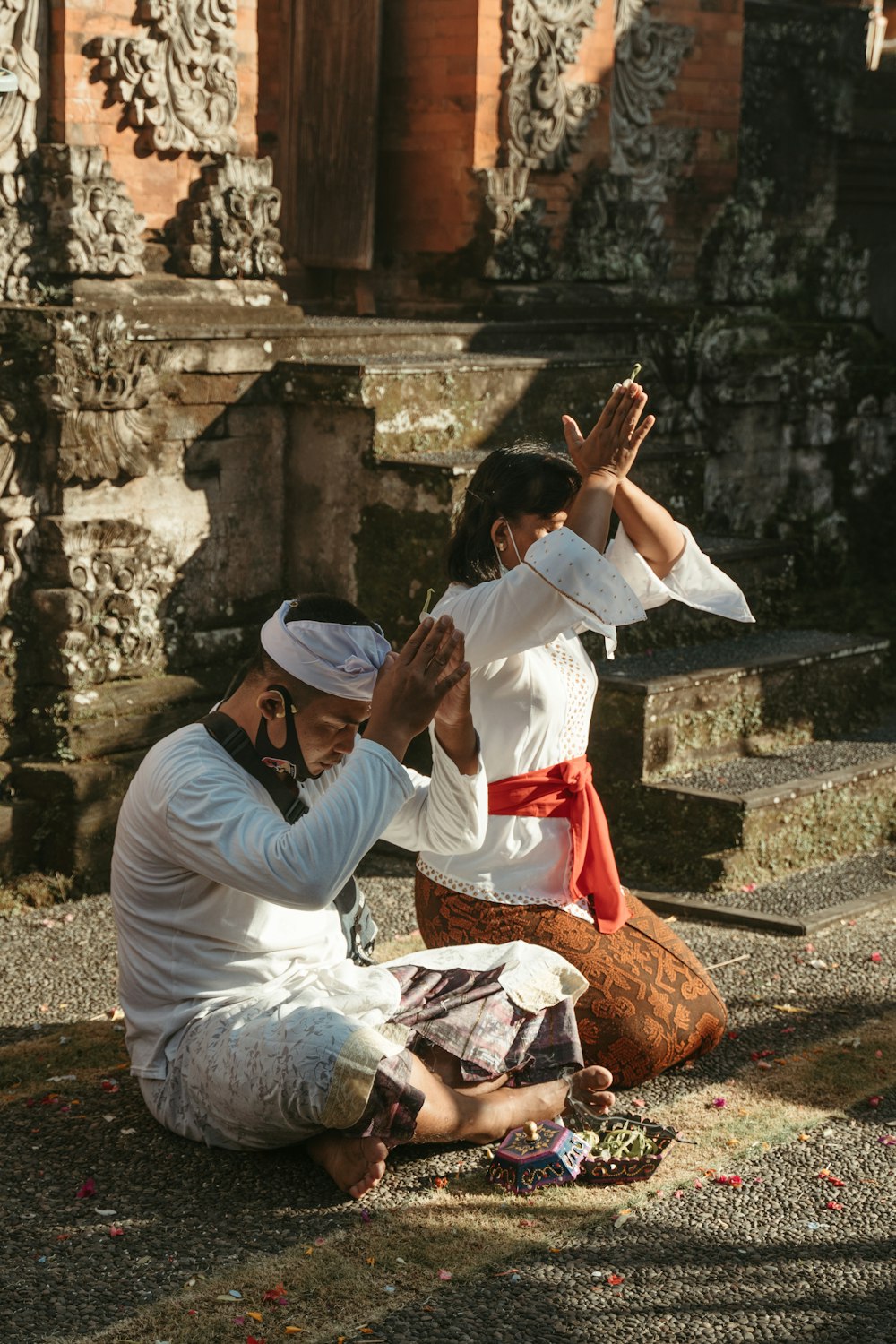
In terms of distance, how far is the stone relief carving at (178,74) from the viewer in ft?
21.7

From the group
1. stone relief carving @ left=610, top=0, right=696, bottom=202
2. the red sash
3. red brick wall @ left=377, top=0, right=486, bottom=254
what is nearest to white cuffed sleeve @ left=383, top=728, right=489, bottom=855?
the red sash

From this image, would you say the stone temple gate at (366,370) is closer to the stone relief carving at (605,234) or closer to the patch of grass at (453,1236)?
the stone relief carving at (605,234)

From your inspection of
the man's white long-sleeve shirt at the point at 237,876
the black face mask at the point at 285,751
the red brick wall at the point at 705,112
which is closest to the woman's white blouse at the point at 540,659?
the man's white long-sleeve shirt at the point at 237,876

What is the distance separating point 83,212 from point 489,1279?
4.36 metres

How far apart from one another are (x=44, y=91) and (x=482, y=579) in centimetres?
313

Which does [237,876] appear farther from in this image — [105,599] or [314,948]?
[105,599]

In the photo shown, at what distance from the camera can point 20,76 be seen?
6367 mm

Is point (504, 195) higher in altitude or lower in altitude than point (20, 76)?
lower

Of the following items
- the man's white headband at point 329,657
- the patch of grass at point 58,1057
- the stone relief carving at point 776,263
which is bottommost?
the patch of grass at point 58,1057

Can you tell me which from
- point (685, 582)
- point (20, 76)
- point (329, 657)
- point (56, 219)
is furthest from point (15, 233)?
point (329, 657)

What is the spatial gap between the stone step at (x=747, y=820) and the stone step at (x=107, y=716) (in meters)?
1.62

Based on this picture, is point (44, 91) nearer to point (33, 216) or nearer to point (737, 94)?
point (33, 216)

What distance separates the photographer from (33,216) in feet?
21.3

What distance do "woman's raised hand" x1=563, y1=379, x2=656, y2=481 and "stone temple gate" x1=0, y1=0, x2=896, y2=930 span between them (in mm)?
2079
